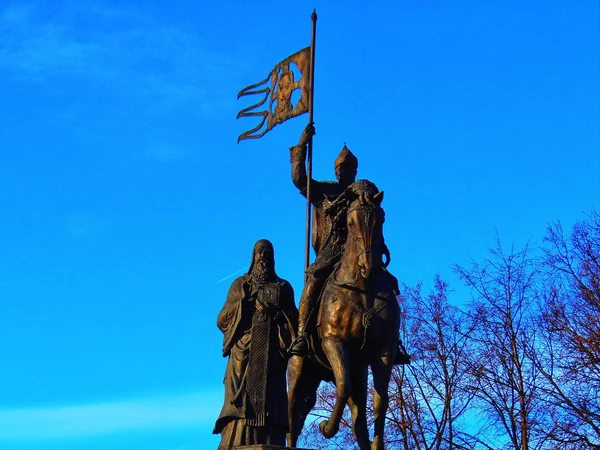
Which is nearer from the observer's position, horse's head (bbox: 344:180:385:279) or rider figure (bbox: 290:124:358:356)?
horse's head (bbox: 344:180:385:279)

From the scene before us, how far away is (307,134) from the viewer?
48.0 ft

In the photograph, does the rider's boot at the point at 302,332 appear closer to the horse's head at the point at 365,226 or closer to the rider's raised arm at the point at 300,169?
the horse's head at the point at 365,226

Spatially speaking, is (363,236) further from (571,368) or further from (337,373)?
(571,368)

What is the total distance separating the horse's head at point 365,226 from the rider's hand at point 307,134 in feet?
8.49

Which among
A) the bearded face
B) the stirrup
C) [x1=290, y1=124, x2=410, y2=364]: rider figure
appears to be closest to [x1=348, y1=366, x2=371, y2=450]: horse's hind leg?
[x1=290, y1=124, x2=410, y2=364]: rider figure

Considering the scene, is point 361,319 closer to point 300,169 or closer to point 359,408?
point 359,408

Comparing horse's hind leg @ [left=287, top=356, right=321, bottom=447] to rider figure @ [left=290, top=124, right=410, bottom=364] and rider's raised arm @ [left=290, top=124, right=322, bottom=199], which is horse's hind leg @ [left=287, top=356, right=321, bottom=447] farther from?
rider's raised arm @ [left=290, top=124, right=322, bottom=199]

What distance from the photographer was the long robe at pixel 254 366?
13.7m

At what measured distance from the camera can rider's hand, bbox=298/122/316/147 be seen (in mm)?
14508

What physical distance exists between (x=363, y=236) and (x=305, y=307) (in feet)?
4.39

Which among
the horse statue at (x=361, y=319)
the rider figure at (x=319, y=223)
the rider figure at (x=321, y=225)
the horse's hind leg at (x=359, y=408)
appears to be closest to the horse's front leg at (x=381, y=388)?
the horse statue at (x=361, y=319)

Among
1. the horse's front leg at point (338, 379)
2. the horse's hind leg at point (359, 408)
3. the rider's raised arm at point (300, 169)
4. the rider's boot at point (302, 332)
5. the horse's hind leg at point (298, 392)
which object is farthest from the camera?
the rider's raised arm at point (300, 169)

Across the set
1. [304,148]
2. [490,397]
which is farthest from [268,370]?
[490,397]

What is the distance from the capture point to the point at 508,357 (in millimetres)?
26453
